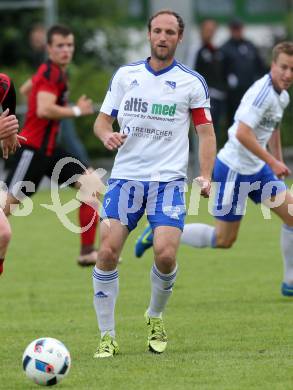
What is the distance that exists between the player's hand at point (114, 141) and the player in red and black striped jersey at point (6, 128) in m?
0.60

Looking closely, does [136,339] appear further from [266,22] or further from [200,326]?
[266,22]

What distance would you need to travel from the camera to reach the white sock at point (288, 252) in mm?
9977

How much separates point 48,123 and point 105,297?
4.49m

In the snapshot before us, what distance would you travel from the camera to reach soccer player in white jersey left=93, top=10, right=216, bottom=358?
761 centimetres

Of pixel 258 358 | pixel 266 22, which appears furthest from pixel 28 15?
pixel 258 358

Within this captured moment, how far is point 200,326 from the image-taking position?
28.4 ft

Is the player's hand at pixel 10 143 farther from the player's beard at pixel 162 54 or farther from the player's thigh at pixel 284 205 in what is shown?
the player's thigh at pixel 284 205

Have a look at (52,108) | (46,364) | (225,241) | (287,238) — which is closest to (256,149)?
(287,238)

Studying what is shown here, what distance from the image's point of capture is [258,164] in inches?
402

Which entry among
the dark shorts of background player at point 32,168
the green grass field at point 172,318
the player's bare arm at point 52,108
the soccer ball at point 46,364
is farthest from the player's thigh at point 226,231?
the soccer ball at point 46,364

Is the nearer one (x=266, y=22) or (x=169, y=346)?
(x=169, y=346)

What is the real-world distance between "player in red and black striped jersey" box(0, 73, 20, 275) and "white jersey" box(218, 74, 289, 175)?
249 cm

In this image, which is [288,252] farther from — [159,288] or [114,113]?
[114,113]

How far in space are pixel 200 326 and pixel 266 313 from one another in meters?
0.73
